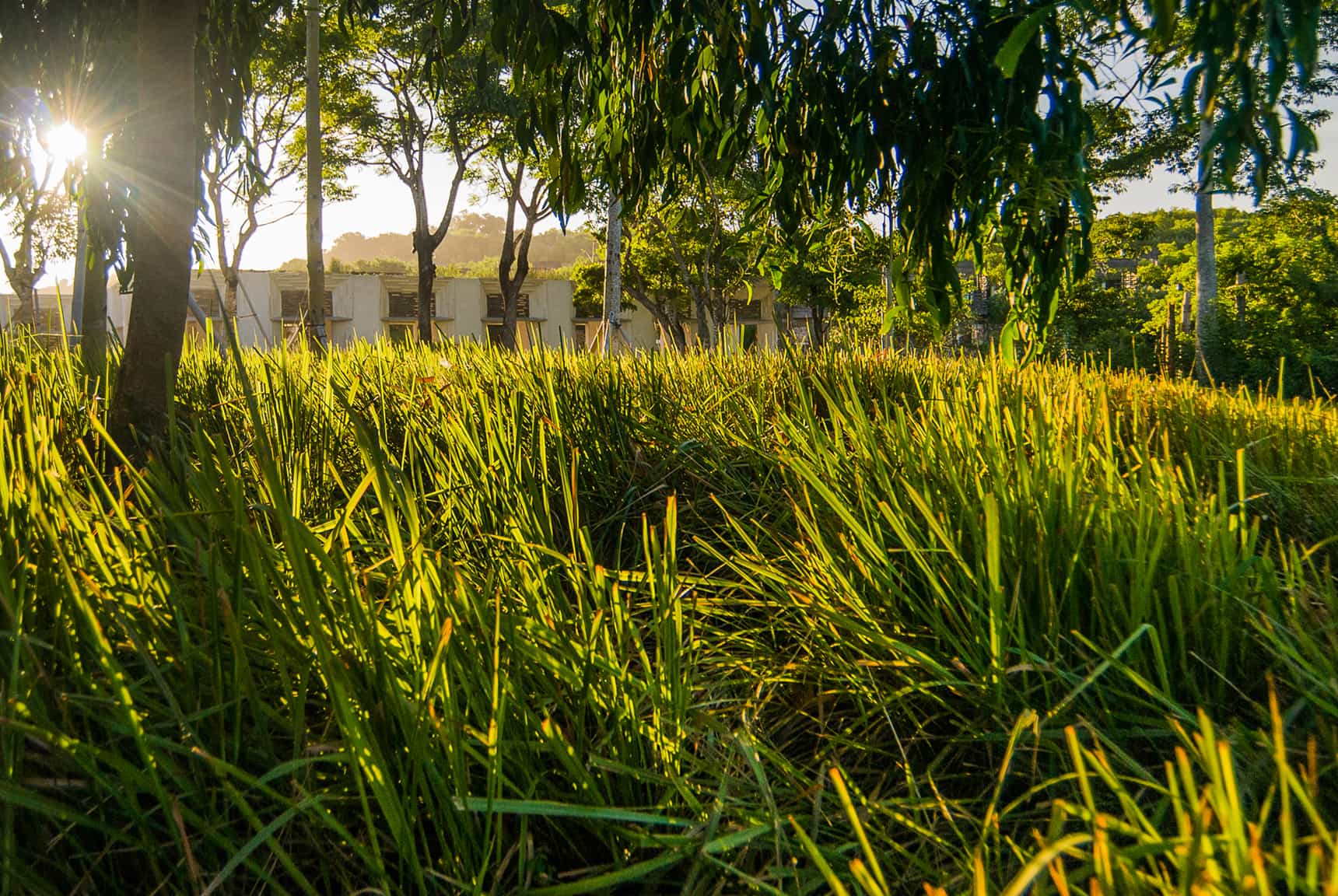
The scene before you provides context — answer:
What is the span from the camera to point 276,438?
2463 millimetres

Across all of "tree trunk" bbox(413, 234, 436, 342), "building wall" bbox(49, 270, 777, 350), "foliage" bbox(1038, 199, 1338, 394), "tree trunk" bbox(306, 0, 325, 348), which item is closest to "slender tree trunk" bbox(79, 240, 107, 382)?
"tree trunk" bbox(306, 0, 325, 348)

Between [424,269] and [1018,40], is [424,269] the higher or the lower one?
the higher one

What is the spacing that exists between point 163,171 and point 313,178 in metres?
13.0

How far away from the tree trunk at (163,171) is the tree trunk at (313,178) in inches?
444

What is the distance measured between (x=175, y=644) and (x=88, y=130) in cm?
482

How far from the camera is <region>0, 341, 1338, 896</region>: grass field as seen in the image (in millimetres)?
1043

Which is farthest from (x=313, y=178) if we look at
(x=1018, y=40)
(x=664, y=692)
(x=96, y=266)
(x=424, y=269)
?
(x=664, y=692)

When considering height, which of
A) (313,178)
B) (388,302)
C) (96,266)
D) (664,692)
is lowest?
(664,692)

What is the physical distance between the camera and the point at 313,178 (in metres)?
15.5

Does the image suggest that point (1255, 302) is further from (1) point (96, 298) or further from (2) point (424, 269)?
(2) point (424, 269)

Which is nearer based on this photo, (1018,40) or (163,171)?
(1018,40)

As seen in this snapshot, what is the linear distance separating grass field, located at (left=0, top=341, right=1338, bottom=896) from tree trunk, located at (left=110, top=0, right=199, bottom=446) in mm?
1803

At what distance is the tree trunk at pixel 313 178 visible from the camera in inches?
586

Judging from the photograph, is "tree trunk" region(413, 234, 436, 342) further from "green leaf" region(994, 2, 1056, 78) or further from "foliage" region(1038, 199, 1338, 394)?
"green leaf" region(994, 2, 1056, 78)
